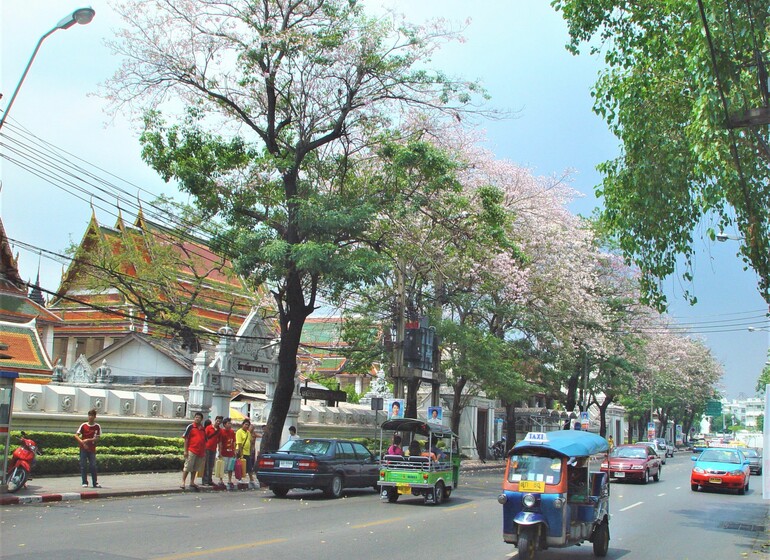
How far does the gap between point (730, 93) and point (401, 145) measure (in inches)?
402

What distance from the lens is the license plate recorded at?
10.6 metres

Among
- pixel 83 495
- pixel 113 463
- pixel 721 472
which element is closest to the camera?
pixel 83 495

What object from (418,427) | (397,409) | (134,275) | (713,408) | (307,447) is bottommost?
(307,447)

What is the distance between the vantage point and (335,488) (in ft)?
64.1

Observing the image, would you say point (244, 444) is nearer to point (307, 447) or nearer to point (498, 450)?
point (307, 447)

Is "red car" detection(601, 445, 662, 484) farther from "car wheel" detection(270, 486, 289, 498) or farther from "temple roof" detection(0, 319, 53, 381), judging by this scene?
"temple roof" detection(0, 319, 53, 381)

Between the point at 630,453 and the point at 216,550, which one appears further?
the point at 630,453

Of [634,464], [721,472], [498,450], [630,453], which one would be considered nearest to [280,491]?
[721,472]

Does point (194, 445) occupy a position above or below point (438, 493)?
above

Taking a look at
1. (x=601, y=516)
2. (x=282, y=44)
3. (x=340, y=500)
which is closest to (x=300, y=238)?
(x=282, y=44)

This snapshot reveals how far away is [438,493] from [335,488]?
2.71 m

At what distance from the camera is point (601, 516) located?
11883 millimetres

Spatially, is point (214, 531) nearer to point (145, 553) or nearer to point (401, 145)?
point (145, 553)

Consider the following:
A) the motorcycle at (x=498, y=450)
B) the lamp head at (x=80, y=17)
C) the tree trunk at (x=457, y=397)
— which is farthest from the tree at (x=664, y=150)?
the motorcycle at (x=498, y=450)
